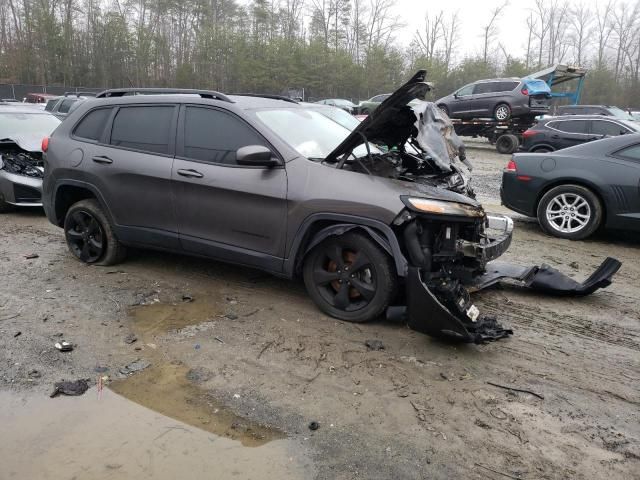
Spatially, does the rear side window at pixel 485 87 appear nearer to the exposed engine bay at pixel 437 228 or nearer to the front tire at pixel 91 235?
the exposed engine bay at pixel 437 228

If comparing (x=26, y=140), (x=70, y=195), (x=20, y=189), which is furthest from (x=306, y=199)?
(x=26, y=140)

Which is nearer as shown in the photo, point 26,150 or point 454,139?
point 454,139

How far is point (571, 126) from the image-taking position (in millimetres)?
13273

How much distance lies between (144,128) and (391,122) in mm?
2397

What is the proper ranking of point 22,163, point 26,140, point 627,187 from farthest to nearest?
point 26,140 → point 22,163 → point 627,187

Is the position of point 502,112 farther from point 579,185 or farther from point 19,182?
point 19,182

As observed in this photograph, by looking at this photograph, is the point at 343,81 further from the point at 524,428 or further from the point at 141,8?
the point at 524,428

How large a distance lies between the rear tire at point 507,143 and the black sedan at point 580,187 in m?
11.8

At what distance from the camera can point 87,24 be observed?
1777 inches

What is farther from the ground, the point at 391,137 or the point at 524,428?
the point at 391,137

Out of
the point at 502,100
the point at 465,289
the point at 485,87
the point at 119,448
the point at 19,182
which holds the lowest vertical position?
the point at 119,448

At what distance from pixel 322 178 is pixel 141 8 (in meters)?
55.5

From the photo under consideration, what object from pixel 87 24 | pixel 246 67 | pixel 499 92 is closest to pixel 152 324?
pixel 499 92

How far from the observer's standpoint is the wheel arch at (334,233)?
3.79m
